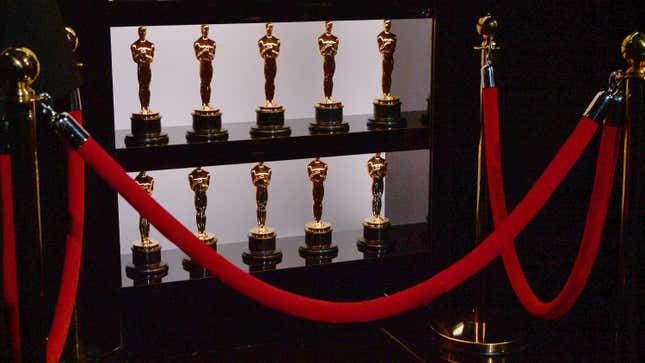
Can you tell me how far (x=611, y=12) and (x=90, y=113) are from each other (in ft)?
6.70

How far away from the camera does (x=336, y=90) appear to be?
4191 millimetres

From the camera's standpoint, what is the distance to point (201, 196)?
3.71 metres

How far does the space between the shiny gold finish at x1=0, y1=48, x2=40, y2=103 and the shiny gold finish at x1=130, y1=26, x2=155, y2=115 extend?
1.11m

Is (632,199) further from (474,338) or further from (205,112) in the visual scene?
(205,112)

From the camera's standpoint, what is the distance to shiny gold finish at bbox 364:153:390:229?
392 cm

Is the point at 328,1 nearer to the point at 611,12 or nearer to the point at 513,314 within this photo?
the point at 611,12

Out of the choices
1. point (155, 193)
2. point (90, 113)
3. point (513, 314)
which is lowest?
point (513, 314)

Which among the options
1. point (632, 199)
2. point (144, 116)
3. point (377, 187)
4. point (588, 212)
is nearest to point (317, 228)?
point (377, 187)

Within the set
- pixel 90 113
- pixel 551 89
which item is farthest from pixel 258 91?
pixel 551 89

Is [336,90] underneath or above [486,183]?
above

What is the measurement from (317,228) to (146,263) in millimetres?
692

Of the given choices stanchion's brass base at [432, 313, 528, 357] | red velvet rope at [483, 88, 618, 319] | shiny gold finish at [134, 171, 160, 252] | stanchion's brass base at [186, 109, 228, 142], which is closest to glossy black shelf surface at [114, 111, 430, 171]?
stanchion's brass base at [186, 109, 228, 142]

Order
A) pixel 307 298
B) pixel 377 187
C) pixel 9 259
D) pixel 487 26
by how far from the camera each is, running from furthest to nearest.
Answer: pixel 377 187 → pixel 487 26 → pixel 307 298 → pixel 9 259

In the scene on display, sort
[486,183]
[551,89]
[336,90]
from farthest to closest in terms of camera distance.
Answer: [336,90] < [551,89] < [486,183]
